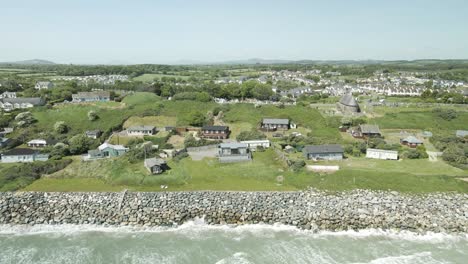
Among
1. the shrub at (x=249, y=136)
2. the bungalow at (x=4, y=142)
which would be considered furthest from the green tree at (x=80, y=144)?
the shrub at (x=249, y=136)

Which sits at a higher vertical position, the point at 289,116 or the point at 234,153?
the point at 289,116

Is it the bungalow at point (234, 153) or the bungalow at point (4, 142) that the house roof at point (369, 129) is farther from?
the bungalow at point (4, 142)

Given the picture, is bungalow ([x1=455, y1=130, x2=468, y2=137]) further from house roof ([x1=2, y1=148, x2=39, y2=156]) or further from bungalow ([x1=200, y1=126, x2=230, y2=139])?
house roof ([x1=2, y1=148, x2=39, y2=156])

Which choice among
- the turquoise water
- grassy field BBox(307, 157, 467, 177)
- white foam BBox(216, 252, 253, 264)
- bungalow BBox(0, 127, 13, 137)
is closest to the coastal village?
grassy field BBox(307, 157, 467, 177)

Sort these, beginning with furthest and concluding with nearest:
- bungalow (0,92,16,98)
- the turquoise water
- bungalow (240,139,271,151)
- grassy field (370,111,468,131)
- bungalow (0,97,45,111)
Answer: bungalow (0,92,16,98) → bungalow (0,97,45,111) → grassy field (370,111,468,131) → bungalow (240,139,271,151) → the turquoise water

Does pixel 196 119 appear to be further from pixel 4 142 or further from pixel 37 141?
pixel 4 142

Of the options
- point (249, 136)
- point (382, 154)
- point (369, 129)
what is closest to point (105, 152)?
point (249, 136)
